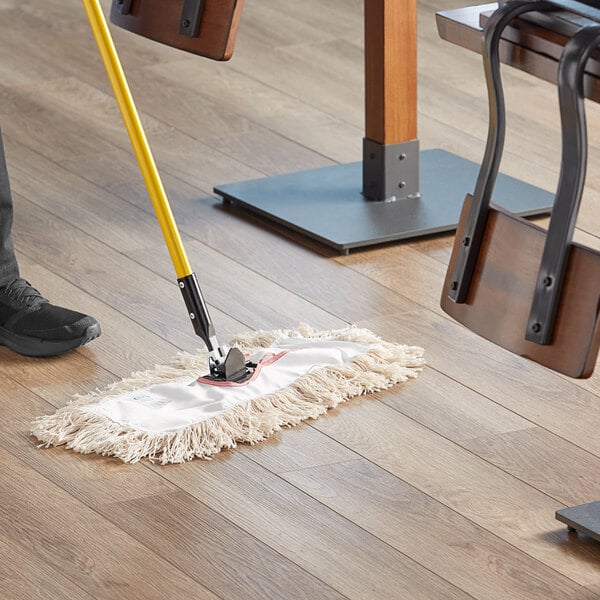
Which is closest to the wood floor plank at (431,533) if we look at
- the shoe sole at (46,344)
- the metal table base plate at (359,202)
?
the shoe sole at (46,344)

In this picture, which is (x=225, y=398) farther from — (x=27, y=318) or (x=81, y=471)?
(x=27, y=318)

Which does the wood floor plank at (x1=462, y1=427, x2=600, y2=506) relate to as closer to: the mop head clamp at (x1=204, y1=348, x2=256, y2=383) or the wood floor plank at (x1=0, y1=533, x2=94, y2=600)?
the mop head clamp at (x1=204, y1=348, x2=256, y2=383)

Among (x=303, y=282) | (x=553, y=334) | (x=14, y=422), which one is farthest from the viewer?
(x=303, y=282)

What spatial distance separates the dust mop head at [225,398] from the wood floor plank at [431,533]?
0.46ft

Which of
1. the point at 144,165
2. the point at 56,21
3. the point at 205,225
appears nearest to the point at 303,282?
the point at 205,225

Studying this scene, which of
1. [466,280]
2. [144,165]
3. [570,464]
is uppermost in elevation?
[466,280]

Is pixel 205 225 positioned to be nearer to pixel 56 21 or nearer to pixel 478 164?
pixel 478 164

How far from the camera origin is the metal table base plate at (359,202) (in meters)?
2.62

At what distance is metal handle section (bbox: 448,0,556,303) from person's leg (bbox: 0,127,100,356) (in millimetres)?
858

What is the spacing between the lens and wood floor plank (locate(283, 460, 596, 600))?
1.57m

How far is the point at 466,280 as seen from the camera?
1.44m

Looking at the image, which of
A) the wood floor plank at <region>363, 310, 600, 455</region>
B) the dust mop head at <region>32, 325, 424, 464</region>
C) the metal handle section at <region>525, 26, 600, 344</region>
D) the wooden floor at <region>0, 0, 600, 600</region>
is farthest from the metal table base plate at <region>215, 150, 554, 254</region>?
the metal handle section at <region>525, 26, 600, 344</region>

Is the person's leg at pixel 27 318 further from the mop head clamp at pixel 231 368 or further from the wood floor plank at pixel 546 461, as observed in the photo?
the wood floor plank at pixel 546 461

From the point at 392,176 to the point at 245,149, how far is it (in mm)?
521
